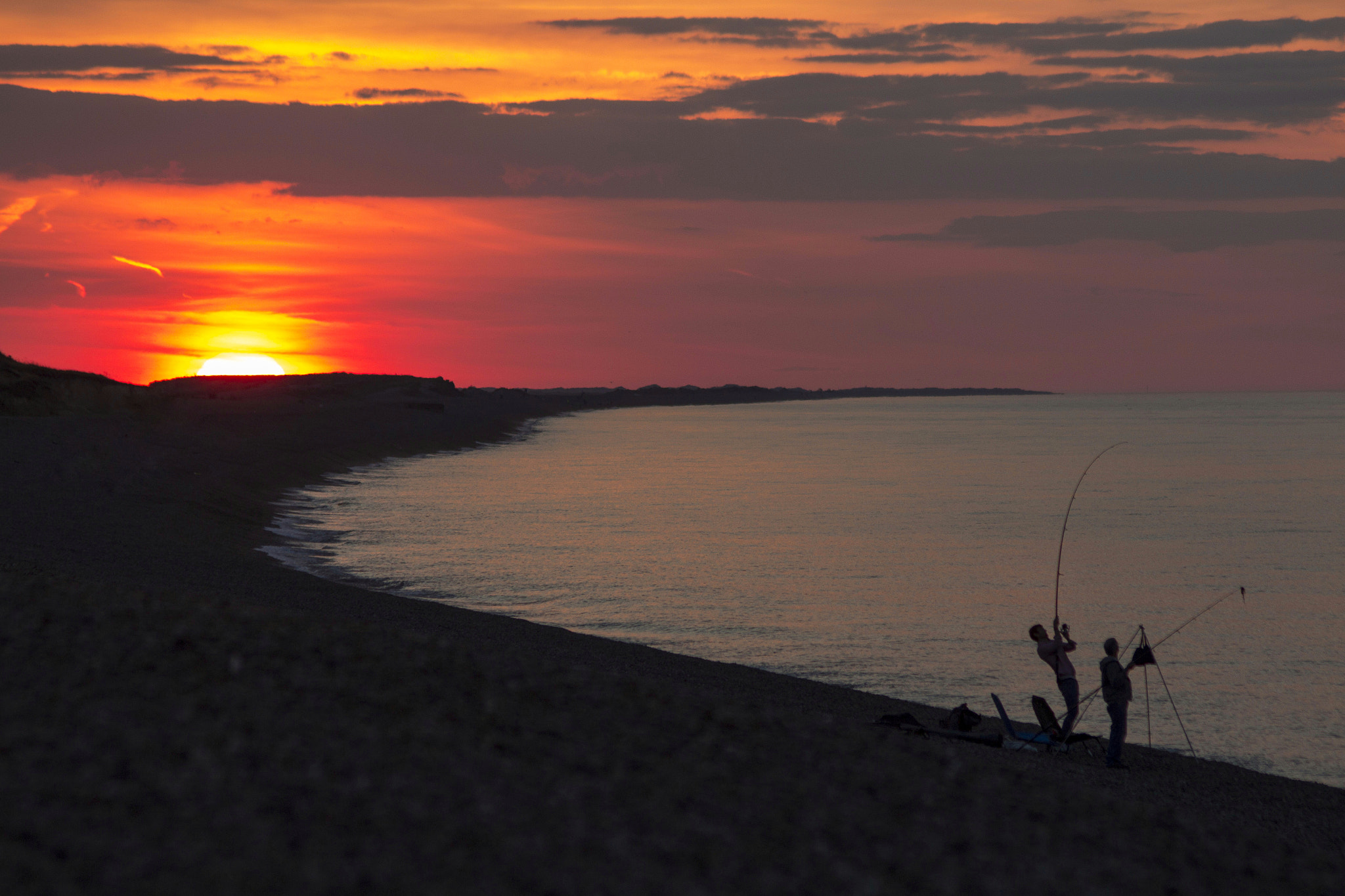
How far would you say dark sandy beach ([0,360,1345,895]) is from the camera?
20.4 ft

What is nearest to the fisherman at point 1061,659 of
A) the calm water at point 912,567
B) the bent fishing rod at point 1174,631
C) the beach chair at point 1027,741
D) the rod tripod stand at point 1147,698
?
the rod tripod stand at point 1147,698

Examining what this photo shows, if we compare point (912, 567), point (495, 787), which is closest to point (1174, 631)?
point (912, 567)

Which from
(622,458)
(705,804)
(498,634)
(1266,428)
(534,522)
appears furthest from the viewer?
(1266,428)

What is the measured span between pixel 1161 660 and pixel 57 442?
37.2 metres

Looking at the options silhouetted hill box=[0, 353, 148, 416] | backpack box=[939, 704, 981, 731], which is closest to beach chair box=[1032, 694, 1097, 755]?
backpack box=[939, 704, 981, 731]

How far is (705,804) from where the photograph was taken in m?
7.68

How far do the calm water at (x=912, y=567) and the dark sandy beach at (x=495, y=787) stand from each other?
5039 mm

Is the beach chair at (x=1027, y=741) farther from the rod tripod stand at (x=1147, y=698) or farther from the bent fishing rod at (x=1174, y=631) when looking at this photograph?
the bent fishing rod at (x=1174, y=631)

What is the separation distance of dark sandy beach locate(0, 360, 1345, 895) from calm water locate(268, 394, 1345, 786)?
504 cm

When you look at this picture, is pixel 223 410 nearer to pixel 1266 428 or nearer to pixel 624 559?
pixel 624 559

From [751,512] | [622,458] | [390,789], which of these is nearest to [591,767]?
[390,789]

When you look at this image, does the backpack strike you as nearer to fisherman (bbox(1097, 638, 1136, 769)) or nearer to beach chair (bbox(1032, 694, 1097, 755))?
beach chair (bbox(1032, 694, 1097, 755))

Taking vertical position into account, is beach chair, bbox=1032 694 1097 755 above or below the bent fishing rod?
above

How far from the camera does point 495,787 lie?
24.5 ft
